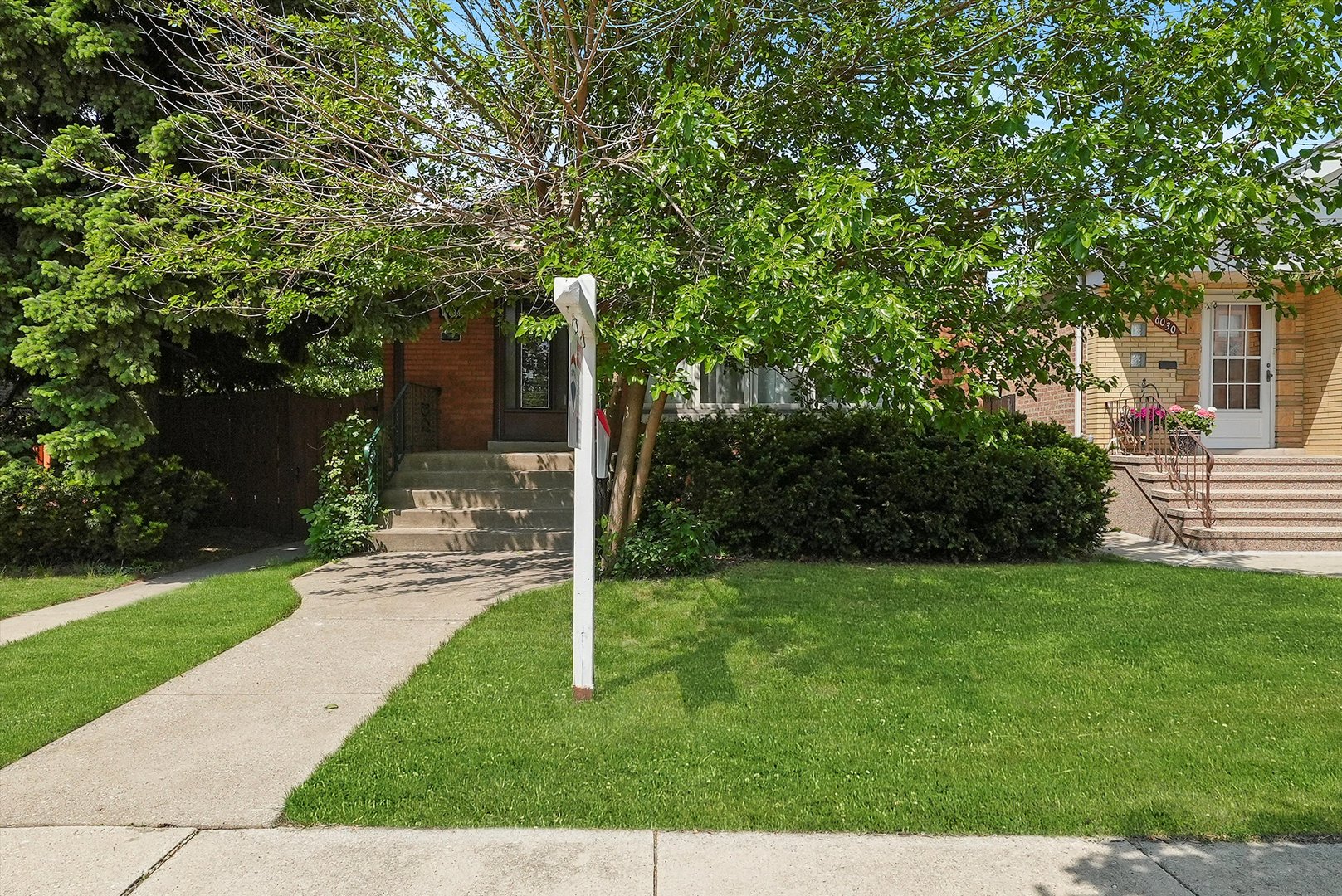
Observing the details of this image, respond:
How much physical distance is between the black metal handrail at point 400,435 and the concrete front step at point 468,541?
0.35 m

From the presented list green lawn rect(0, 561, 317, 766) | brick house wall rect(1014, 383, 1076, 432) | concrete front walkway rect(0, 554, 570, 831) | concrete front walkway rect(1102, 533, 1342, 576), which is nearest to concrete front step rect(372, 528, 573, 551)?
green lawn rect(0, 561, 317, 766)

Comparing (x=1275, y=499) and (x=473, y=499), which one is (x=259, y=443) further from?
(x=1275, y=499)

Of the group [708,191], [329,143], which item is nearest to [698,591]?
[708,191]

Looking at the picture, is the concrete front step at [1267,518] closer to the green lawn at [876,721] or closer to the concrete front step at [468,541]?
the green lawn at [876,721]

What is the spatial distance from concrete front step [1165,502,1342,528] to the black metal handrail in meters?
9.75

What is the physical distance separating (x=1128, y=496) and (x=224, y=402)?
12.9 metres

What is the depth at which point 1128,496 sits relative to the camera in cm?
1211

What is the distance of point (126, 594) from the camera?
8523mm

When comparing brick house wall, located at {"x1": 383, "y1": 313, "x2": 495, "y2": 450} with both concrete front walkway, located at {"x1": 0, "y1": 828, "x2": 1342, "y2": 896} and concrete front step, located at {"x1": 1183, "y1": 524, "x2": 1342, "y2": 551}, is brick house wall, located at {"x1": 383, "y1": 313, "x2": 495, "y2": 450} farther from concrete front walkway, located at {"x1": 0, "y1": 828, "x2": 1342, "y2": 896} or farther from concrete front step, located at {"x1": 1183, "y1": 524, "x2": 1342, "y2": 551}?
concrete front walkway, located at {"x1": 0, "y1": 828, "x2": 1342, "y2": 896}

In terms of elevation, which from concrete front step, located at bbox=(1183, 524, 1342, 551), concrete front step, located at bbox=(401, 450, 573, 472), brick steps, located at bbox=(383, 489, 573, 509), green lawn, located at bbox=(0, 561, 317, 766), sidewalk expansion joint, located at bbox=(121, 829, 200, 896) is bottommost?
sidewalk expansion joint, located at bbox=(121, 829, 200, 896)

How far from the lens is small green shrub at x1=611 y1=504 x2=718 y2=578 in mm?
8305

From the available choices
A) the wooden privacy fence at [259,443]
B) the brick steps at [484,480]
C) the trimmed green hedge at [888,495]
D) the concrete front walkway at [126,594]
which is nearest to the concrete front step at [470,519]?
the brick steps at [484,480]

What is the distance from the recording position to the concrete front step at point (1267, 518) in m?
10.6

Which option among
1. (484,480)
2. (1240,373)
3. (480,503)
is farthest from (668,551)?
(1240,373)
